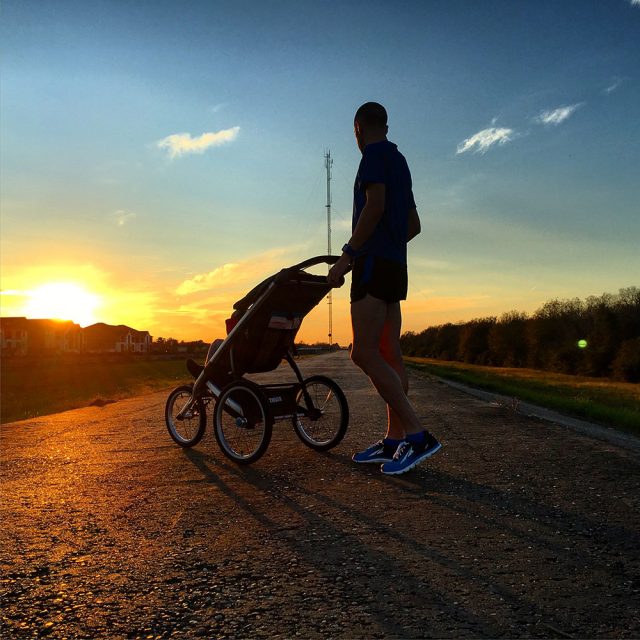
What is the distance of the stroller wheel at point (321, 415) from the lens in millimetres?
5533

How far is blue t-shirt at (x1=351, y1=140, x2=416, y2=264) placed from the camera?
4.55 m

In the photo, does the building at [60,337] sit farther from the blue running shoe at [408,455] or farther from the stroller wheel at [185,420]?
the blue running shoe at [408,455]

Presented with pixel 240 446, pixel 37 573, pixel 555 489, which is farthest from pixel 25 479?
pixel 555 489

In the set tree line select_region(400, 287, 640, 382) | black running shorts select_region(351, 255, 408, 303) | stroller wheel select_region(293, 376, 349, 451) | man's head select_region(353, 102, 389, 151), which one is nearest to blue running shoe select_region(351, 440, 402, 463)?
stroller wheel select_region(293, 376, 349, 451)

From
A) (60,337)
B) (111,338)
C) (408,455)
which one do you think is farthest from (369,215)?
(111,338)

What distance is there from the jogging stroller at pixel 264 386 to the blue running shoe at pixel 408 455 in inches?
40.7

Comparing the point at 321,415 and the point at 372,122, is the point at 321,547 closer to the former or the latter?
the point at 321,415

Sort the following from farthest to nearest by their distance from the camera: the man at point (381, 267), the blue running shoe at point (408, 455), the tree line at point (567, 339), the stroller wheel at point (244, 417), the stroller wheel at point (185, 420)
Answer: the tree line at point (567, 339)
the stroller wheel at point (185, 420)
the stroller wheel at point (244, 417)
the man at point (381, 267)
the blue running shoe at point (408, 455)

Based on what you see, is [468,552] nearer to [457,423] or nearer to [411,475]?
[411,475]

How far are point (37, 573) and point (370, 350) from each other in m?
2.70

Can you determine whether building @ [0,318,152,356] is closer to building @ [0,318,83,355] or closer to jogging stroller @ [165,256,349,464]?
building @ [0,318,83,355]

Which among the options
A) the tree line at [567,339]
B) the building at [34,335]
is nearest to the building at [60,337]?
the building at [34,335]

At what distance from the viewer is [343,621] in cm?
206

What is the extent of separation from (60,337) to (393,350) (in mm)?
129438
